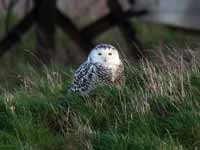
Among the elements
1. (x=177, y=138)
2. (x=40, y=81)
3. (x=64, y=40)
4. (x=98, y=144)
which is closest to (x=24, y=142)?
(x=98, y=144)

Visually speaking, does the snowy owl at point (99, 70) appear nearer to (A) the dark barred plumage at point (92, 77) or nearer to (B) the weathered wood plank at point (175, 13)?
(A) the dark barred plumage at point (92, 77)

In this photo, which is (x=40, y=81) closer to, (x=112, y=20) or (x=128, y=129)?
(x=128, y=129)

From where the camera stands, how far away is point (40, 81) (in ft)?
32.3

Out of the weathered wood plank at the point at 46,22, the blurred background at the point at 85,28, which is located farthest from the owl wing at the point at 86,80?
the weathered wood plank at the point at 46,22

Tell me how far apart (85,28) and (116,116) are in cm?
1065

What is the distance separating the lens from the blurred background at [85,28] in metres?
17.8

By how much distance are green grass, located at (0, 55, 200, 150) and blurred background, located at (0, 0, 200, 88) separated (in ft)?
24.2

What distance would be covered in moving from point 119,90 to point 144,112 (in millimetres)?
490

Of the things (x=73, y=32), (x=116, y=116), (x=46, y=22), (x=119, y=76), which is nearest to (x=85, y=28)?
(x=73, y=32)

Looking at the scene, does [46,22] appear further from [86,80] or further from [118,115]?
[118,115]

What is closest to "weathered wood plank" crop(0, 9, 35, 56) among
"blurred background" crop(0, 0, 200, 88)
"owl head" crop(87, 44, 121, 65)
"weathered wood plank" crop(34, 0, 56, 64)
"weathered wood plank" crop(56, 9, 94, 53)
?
"blurred background" crop(0, 0, 200, 88)

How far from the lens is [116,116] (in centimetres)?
823

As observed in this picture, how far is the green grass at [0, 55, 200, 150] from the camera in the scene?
7.78 meters

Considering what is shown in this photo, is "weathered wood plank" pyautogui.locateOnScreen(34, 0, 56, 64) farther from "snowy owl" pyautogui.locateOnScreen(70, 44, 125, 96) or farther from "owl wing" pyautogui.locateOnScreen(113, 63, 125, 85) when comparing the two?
"snowy owl" pyautogui.locateOnScreen(70, 44, 125, 96)
